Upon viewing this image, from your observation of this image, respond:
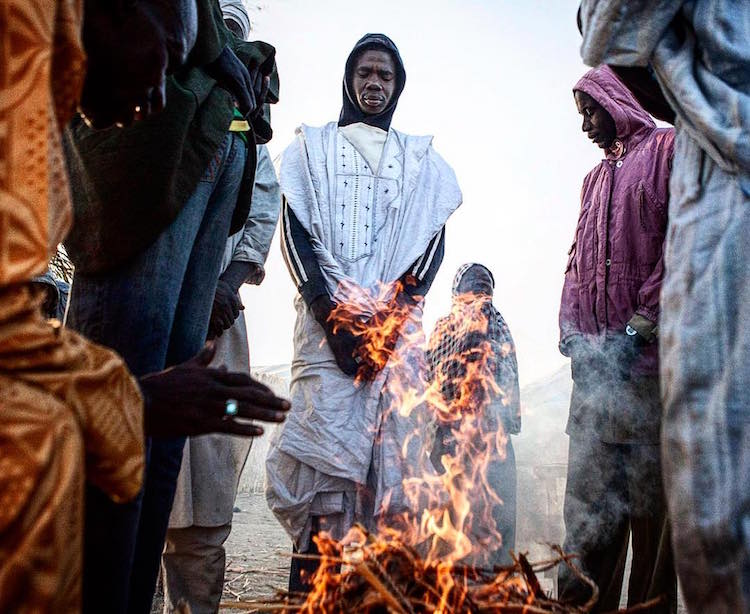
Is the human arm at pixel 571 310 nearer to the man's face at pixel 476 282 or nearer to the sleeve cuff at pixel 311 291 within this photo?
the sleeve cuff at pixel 311 291

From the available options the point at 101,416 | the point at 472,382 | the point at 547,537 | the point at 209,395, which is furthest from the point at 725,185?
the point at 547,537

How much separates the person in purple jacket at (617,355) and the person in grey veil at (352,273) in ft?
2.92

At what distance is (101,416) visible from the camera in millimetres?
1113

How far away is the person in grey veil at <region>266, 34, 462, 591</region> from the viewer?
12.3 ft

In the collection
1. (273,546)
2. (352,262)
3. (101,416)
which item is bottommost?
(273,546)

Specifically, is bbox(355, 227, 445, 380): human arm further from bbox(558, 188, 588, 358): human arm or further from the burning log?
the burning log

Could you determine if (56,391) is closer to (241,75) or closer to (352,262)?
(241,75)

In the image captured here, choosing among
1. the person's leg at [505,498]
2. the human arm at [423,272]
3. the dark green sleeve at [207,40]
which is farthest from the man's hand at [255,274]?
the person's leg at [505,498]

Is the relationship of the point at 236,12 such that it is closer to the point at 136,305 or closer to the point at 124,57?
the point at 136,305

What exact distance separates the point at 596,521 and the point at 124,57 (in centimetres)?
333

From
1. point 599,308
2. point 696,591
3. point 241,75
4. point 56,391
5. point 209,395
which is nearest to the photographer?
point 56,391

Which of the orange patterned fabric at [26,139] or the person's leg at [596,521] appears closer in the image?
the orange patterned fabric at [26,139]

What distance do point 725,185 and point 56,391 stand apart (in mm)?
1823

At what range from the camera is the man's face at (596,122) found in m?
4.44
